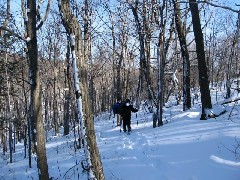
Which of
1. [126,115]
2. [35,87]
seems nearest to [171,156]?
[35,87]

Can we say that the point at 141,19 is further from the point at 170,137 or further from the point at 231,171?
the point at 231,171

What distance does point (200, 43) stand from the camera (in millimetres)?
13812

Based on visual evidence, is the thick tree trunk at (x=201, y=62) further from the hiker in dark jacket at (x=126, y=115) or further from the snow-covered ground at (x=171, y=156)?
the hiker in dark jacket at (x=126, y=115)

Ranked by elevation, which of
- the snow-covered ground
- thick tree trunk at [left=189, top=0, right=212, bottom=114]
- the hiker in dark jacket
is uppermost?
thick tree trunk at [left=189, top=0, right=212, bottom=114]

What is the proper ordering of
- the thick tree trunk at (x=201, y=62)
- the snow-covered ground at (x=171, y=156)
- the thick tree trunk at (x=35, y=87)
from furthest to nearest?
the thick tree trunk at (x=201, y=62) < the thick tree trunk at (x=35, y=87) < the snow-covered ground at (x=171, y=156)

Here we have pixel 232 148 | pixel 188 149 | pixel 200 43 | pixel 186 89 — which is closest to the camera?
pixel 232 148

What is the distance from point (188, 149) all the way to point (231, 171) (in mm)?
2047

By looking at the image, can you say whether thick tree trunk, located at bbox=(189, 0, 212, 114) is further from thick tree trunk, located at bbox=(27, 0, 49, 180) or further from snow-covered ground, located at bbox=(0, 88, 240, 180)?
thick tree trunk, located at bbox=(27, 0, 49, 180)

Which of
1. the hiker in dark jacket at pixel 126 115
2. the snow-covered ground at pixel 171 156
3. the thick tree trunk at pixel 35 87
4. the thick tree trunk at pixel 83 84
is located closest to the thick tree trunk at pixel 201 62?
the snow-covered ground at pixel 171 156

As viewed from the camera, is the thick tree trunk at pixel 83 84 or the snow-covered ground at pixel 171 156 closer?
the thick tree trunk at pixel 83 84

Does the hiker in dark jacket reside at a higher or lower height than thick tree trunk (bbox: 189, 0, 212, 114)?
lower

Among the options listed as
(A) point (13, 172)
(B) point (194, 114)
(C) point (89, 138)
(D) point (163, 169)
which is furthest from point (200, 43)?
(A) point (13, 172)

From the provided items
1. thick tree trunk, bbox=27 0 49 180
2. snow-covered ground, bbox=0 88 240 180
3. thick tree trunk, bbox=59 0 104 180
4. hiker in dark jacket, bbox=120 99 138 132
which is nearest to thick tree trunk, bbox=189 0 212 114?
snow-covered ground, bbox=0 88 240 180

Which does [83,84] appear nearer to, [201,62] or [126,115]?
[201,62]
